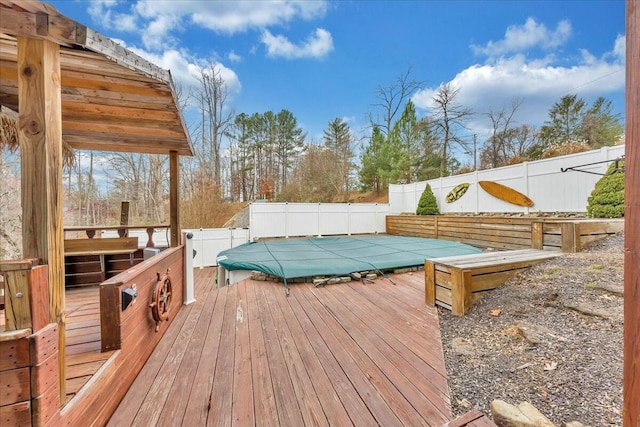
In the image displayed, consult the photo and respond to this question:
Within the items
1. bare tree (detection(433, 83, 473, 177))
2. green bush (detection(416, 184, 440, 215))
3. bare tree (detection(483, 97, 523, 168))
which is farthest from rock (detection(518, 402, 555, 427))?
bare tree (detection(483, 97, 523, 168))

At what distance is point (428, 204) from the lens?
9.05 meters

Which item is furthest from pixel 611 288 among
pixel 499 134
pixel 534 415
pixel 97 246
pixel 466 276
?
pixel 499 134

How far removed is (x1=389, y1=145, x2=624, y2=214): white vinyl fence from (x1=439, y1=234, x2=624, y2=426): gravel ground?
3500 mm

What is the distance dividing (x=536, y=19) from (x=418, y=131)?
6.53 m

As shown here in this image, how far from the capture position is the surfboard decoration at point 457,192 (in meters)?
8.14

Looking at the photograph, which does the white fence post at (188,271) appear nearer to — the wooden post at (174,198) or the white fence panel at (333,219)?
the wooden post at (174,198)

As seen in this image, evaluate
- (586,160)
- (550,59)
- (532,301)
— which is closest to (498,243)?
(586,160)

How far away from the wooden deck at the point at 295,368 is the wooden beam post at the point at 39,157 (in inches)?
27.5

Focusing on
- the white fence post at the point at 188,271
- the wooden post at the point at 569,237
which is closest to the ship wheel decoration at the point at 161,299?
the white fence post at the point at 188,271

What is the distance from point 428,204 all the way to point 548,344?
7.61 metres

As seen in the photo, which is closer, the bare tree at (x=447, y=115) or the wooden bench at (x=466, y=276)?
the wooden bench at (x=466, y=276)

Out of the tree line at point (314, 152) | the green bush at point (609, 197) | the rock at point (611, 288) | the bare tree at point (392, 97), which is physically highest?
the bare tree at point (392, 97)

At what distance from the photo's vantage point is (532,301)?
2.50 metres

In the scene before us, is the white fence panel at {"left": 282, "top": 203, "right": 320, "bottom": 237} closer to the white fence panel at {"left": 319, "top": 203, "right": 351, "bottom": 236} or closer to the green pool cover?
the white fence panel at {"left": 319, "top": 203, "right": 351, "bottom": 236}
